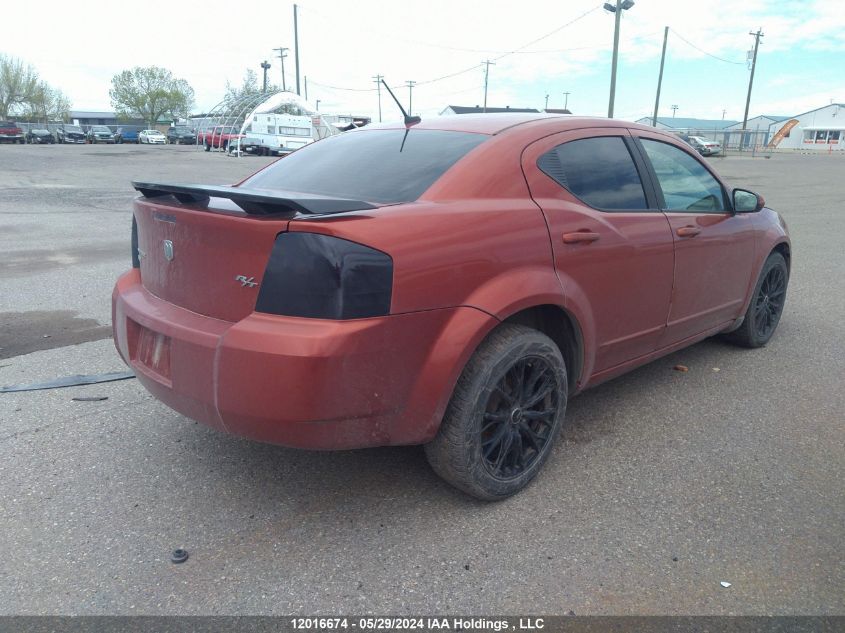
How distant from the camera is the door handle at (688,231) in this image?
361 cm

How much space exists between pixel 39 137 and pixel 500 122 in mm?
63135

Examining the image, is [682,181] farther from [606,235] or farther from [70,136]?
[70,136]

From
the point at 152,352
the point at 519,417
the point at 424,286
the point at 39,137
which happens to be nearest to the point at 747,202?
the point at 519,417

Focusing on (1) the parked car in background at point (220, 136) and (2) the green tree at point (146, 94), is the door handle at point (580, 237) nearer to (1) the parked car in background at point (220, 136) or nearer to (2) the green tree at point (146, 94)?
(1) the parked car in background at point (220, 136)

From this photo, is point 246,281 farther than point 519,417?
No

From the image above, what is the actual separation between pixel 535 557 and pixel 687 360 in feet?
8.60

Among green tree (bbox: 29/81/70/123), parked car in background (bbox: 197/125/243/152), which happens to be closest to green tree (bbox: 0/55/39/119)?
green tree (bbox: 29/81/70/123)

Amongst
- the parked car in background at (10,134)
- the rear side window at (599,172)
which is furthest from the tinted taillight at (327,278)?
the parked car in background at (10,134)

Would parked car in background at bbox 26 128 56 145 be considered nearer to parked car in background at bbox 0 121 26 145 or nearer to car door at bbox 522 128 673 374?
parked car in background at bbox 0 121 26 145

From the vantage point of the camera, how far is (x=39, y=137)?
5562 cm

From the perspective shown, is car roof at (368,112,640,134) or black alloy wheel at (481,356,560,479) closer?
black alloy wheel at (481,356,560,479)

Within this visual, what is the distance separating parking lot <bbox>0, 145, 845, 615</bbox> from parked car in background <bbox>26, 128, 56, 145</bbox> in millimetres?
60850

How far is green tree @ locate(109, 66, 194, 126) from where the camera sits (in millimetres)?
90688

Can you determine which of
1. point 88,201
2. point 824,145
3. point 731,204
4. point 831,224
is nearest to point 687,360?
point 731,204
